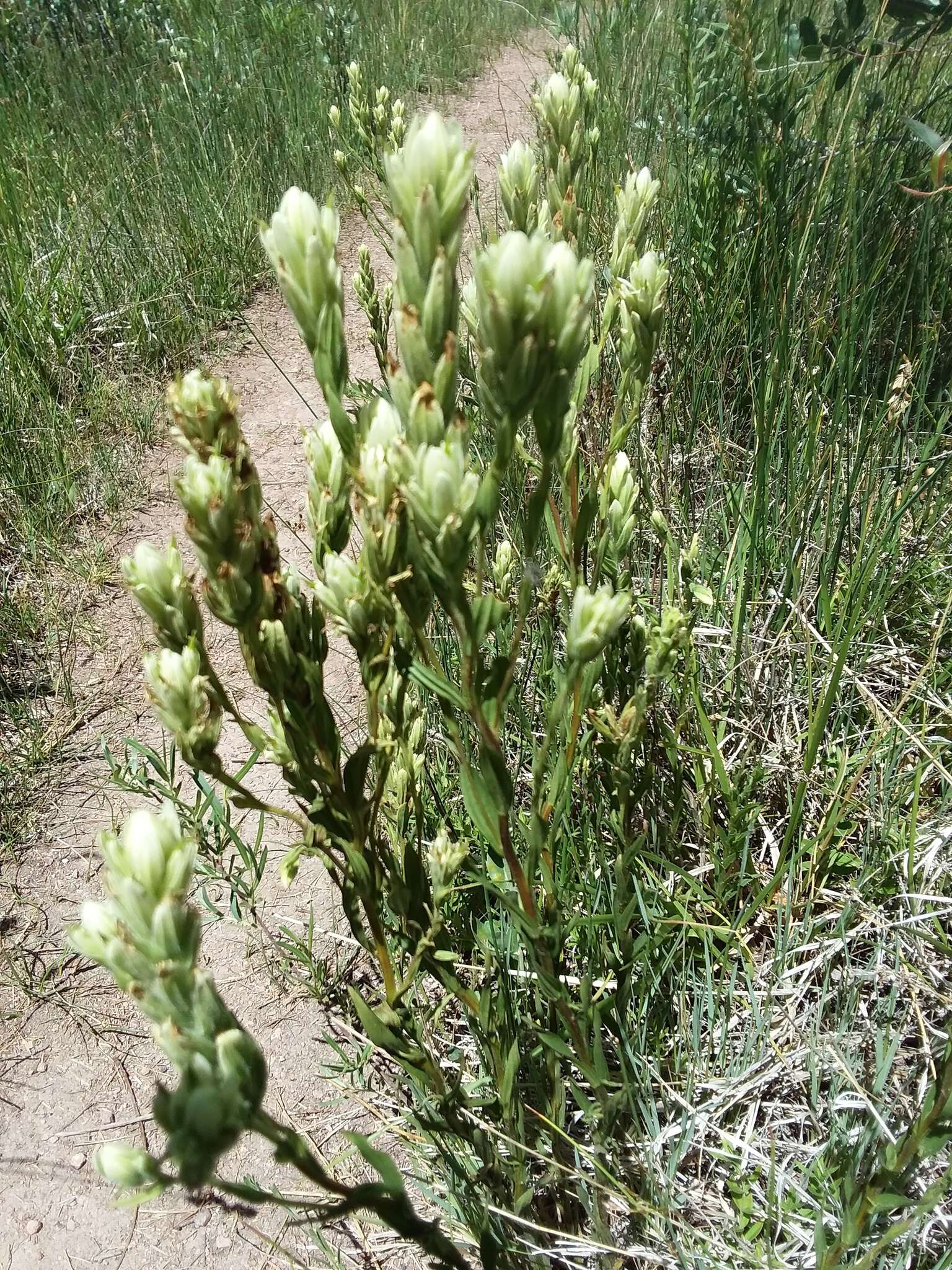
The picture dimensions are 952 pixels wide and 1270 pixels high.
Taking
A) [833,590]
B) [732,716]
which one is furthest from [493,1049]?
[833,590]

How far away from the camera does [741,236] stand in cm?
251

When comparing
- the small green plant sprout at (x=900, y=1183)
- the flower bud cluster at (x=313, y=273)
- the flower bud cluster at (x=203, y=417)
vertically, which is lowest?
the small green plant sprout at (x=900, y=1183)

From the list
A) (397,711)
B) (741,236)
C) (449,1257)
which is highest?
(741,236)

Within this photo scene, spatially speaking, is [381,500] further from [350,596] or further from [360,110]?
[360,110]

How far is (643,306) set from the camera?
1203mm

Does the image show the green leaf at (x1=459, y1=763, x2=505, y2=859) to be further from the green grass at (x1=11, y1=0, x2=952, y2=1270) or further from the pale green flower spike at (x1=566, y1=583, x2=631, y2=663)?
the green grass at (x1=11, y1=0, x2=952, y2=1270)

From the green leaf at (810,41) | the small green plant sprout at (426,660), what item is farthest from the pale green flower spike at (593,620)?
the green leaf at (810,41)

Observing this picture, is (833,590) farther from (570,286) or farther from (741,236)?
(570,286)

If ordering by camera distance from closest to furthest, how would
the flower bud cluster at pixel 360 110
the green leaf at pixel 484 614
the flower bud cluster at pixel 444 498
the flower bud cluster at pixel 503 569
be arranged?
the flower bud cluster at pixel 444 498 → the green leaf at pixel 484 614 → the flower bud cluster at pixel 503 569 → the flower bud cluster at pixel 360 110

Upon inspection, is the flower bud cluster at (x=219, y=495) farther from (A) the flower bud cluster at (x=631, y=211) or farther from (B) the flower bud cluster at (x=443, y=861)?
(A) the flower bud cluster at (x=631, y=211)

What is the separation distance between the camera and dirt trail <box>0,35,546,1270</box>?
1586 millimetres

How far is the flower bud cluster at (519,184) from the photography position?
1.19m

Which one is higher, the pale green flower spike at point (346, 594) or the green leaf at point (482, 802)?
the pale green flower spike at point (346, 594)

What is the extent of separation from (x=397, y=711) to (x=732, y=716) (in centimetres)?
108
